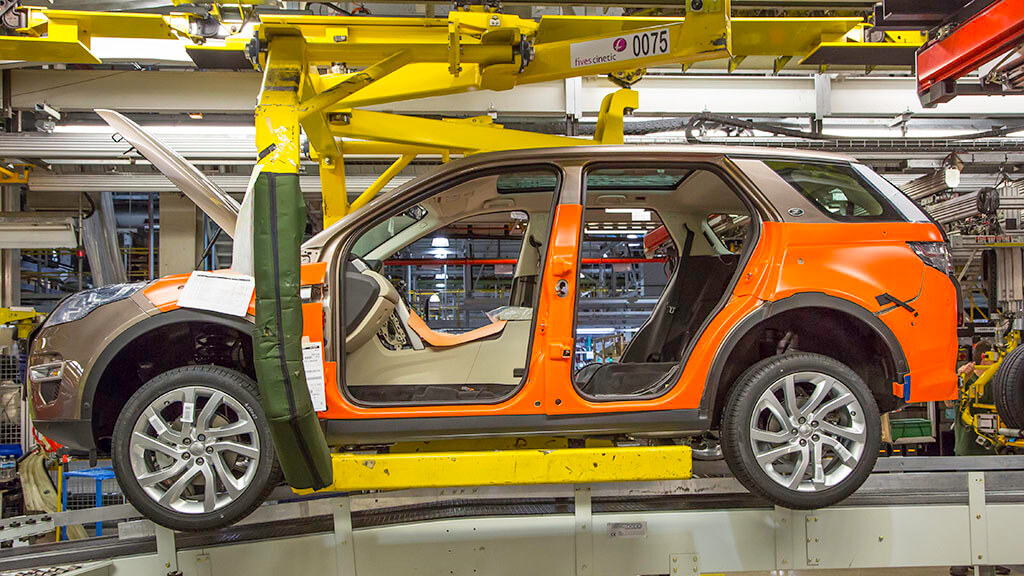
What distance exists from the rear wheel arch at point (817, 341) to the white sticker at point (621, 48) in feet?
4.17

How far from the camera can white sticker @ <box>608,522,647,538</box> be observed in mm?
3074

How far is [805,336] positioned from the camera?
11.1 ft

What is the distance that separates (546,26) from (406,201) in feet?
4.01

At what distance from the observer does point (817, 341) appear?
11.1ft

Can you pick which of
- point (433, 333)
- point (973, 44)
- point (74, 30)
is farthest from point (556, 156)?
point (74, 30)

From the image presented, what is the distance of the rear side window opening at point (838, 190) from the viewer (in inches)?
126

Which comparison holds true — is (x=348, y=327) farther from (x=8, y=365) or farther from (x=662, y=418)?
(x=8, y=365)

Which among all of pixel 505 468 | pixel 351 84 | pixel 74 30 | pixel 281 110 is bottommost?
pixel 505 468

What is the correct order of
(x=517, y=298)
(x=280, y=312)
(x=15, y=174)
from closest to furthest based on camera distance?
(x=280, y=312)
(x=517, y=298)
(x=15, y=174)

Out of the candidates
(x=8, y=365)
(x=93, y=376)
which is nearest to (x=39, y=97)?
(x=8, y=365)

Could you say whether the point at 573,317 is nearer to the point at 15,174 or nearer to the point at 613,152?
the point at 613,152

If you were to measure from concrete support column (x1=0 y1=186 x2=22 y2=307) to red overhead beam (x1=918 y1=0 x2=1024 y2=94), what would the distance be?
322 inches

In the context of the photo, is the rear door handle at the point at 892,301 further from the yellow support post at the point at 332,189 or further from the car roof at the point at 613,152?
the yellow support post at the point at 332,189

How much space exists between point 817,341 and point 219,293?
275 cm
